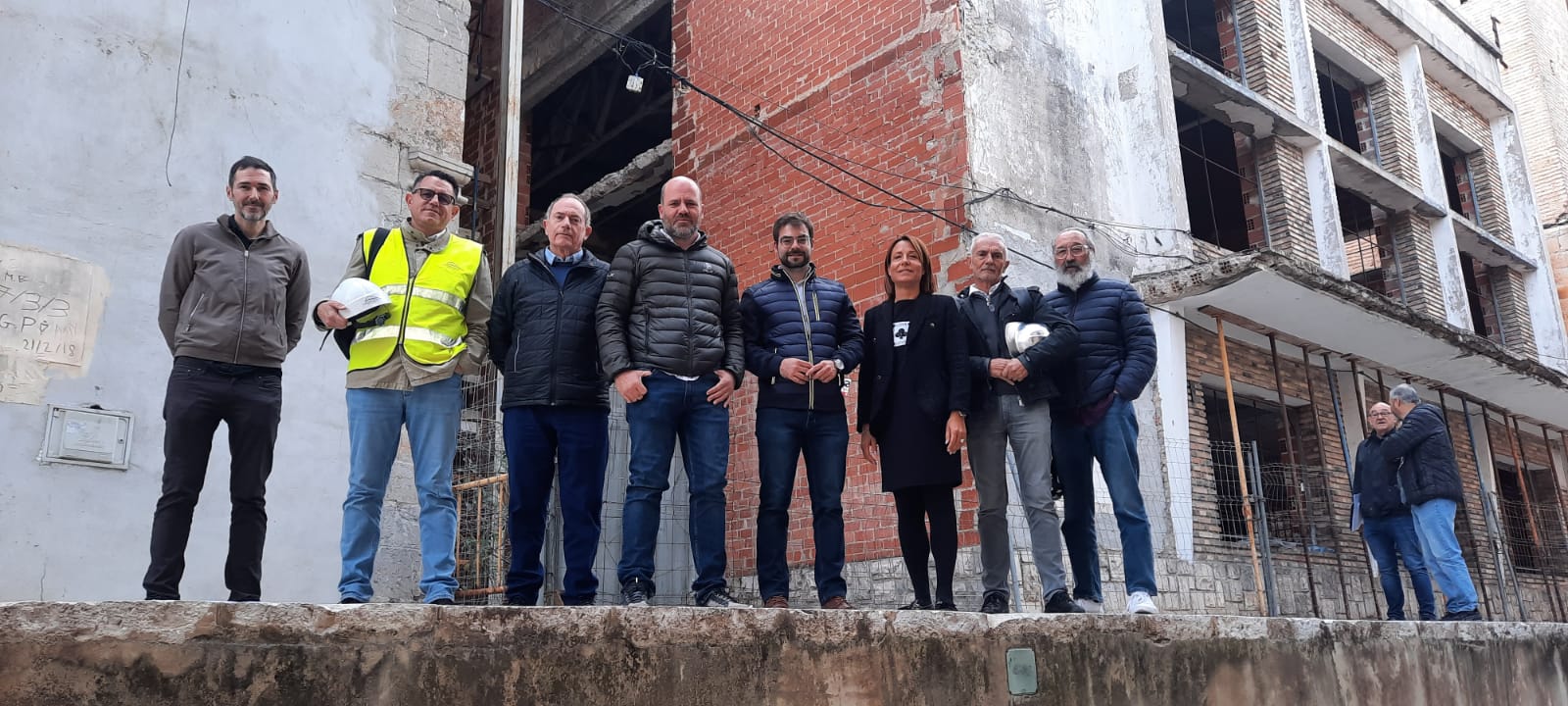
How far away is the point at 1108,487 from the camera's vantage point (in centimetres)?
509

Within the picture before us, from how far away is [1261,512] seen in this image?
26.9 ft

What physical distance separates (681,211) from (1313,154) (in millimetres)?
10257

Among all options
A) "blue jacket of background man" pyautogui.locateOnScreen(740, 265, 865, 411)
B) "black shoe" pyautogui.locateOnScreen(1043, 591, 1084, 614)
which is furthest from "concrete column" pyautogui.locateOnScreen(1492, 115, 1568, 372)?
"blue jacket of background man" pyautogui.locateOnScreen(740, 265, 865, 411)

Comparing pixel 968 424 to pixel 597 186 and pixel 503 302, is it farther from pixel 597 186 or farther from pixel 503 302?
pixel 597 186

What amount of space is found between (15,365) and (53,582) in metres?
0.96

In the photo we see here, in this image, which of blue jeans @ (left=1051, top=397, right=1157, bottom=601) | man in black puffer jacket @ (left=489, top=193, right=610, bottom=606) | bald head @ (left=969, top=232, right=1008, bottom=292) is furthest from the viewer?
bald head @ (left=969, top=232, right=1008, bottom=292)

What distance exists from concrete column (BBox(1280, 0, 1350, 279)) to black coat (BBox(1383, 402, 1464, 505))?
5.02 metres

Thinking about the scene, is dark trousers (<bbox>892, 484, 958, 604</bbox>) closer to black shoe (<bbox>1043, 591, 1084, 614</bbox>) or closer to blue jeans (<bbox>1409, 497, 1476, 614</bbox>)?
black shoe (<bbox>1043, 591, 1084, 614</bbox>)

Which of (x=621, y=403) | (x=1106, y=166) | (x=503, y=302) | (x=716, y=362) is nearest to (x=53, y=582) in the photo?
(x=503, y=302)

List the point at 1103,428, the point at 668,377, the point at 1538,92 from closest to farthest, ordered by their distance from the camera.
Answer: the point at 668,377 → the point at 1103,428 → the point at 1538,92

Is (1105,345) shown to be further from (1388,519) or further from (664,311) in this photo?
(1388,519)

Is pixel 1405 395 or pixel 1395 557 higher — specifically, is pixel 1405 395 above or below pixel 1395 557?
above

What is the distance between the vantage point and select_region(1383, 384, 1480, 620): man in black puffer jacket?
7035 mm

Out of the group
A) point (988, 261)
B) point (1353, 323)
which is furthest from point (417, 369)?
point (1353, 323)
